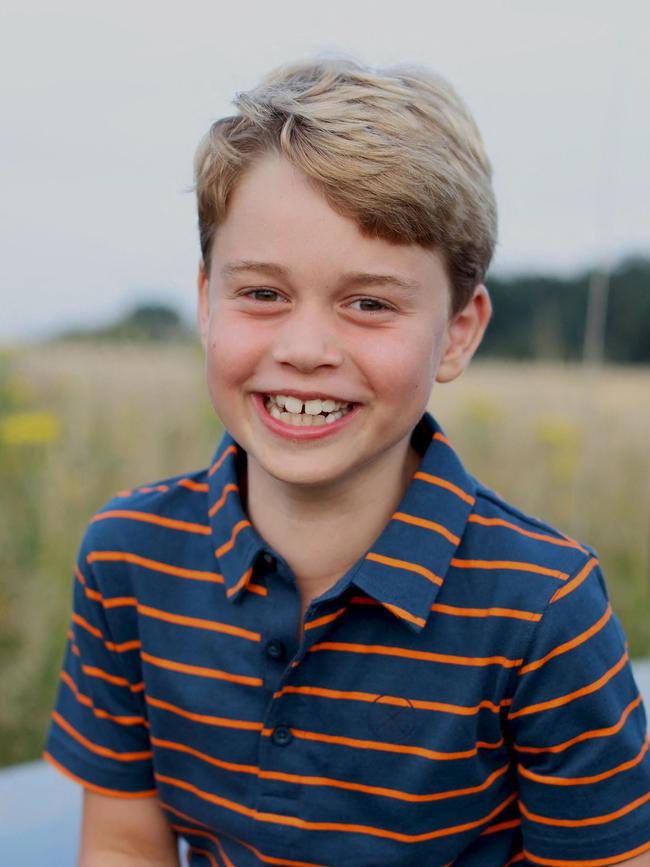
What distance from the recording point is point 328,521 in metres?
1.23

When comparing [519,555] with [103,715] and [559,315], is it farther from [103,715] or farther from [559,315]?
[559,315]

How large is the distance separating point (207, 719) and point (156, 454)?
1365 mm

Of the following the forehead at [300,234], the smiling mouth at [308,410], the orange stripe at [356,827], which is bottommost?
the orange stripe at [356,827]

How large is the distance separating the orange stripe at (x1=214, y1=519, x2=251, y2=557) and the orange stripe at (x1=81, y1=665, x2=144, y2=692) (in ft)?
0.67

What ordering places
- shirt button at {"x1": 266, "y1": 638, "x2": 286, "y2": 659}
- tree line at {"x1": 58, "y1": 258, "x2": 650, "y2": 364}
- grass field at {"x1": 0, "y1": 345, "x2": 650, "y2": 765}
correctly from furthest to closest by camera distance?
tree line at {"x1": 58, "y1": 258, "x2": 650, "y2": 364}, grass field at {"x1": 0, "y1": 345, "x2": 650, "y2": 765}, shirt button at {"x1": 266, "y1": 638, "x2": 286, "y2": 659}

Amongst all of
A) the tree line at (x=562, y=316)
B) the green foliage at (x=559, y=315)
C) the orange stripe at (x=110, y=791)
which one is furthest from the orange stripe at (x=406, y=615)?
the green foliage at (x=559, y=315)

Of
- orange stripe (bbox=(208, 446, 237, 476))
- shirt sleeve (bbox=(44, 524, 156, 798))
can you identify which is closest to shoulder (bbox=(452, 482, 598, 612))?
orange stripe (bbox=(208, 446, 237, 476))

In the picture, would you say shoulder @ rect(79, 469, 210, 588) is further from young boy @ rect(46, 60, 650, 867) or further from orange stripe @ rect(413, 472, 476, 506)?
orange stripe @ rect(413, 472, 476, 506)

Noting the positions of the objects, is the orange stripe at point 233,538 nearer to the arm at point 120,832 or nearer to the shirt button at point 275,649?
the shirt button at point 275,649

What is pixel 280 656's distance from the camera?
1.17 m

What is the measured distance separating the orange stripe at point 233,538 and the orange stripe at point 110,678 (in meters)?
0.20

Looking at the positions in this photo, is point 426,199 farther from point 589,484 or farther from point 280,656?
point 589,484

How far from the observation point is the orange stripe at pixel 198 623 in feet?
3.95

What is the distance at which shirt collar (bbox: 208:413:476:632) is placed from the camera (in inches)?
45.3
